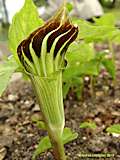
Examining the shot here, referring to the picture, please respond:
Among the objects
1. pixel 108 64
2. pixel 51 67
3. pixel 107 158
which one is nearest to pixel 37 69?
pixel 51 67

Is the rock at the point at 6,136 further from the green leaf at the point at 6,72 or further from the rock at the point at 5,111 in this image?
the green leaf at the point at 6,72

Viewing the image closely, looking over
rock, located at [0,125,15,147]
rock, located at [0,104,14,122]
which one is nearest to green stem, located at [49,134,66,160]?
rock, located at [0,125,15,147]

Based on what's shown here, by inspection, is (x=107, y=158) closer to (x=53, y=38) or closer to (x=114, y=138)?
(x=114, y=138)

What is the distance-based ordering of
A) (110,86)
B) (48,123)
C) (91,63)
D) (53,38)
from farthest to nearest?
(110,86) < (91,63) < (48,123) < (53,38)

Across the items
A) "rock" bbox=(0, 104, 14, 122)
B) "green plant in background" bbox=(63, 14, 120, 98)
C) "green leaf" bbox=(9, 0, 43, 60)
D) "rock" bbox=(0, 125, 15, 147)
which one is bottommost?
"rock" bbox=(0, 104, 14, 122)

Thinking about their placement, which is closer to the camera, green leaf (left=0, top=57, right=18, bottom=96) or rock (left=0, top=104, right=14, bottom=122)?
green leaf (left=0, top=57, right=18, bottom=96)

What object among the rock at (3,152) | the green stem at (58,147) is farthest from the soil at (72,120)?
the green stem at (58,147)

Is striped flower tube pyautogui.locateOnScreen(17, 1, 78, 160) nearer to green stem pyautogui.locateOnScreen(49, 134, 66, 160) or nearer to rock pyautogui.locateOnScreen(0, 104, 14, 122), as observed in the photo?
green stem pyautogui.locateOnScreen(49, 134, 66, 160)
